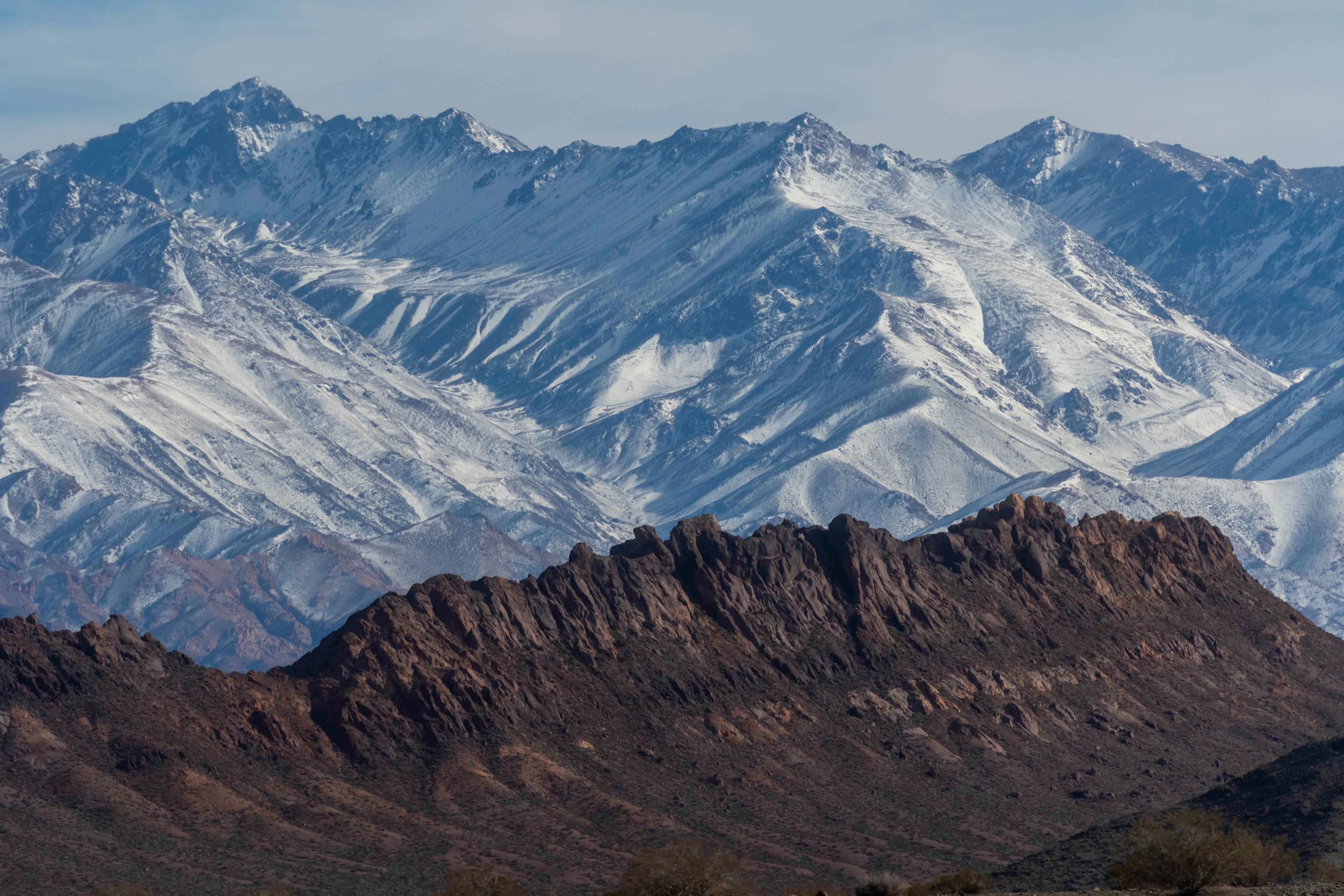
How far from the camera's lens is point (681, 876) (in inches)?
4365

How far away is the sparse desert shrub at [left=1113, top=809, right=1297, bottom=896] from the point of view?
107500 millimetres

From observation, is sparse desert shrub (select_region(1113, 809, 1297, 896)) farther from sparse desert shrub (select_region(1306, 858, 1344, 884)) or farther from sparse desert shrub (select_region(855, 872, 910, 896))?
sparse desert shrub (select_region(855, 872, 910, 896))

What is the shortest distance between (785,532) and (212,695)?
189ft

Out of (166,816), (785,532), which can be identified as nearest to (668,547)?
(785,532)

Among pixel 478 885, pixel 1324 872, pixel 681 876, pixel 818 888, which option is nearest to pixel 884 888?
pixel 681 876

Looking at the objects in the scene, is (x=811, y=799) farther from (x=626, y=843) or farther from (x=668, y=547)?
(x=668, y=547)

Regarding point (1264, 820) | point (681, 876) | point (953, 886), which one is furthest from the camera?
point (1264, 820)

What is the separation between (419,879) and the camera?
446ft

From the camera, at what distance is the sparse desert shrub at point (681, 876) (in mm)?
110438

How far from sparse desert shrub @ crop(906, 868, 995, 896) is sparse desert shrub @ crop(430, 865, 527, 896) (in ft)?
66.6

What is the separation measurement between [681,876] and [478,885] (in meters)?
11.3

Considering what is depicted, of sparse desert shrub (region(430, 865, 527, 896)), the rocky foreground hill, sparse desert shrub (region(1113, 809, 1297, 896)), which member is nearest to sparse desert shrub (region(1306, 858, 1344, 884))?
sparse desert shrub (region(1113, 809, 1297, 896))

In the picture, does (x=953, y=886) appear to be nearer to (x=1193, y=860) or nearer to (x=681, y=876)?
(x=1193, y=860)

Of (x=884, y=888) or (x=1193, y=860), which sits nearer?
(x=1193, y=860)
